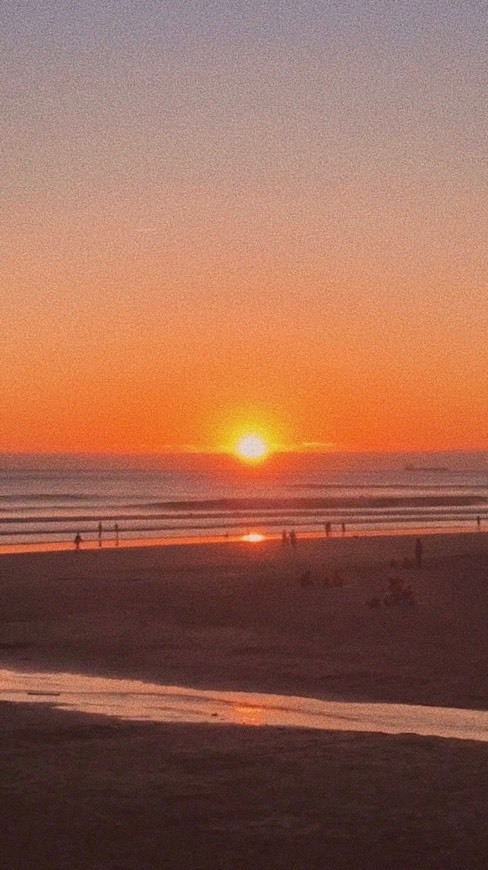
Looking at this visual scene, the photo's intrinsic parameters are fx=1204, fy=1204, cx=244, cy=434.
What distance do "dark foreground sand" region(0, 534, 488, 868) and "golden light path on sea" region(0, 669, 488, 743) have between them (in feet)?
2.14

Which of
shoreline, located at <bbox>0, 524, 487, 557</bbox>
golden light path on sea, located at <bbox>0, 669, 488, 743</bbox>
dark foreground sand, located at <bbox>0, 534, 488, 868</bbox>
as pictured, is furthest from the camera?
shoreline, located at <bbox>0, 524, 487, 557</bbox>

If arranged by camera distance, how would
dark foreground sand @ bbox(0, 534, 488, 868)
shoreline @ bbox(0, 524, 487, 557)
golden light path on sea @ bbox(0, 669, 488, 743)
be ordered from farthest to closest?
shoreline @ bbox(0, 524, 487, 557)
golden light path on sea @ bbox(0, 669, 488, 743)
dark foreground sand @ bbox(0, 534, 488, 868)

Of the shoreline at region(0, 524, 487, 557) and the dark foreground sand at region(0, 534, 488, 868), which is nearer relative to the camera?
the dark foreground sand at region(0, 534, 488, 868)

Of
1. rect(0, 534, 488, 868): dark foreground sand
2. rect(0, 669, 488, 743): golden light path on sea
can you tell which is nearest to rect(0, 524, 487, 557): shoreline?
rect(0, 534, 488, 868): dark foreground sand

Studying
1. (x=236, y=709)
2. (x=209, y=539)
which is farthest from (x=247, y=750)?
(x=209, y=539)

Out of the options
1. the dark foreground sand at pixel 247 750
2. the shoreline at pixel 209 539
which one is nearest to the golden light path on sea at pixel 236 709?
the dark foreground sand at pixel 247 750

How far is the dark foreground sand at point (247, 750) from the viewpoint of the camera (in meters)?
9.77

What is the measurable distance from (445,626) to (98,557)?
23040 mm

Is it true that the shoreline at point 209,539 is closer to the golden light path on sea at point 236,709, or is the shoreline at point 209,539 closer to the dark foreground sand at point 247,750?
the dark foreground sand at point 247,750

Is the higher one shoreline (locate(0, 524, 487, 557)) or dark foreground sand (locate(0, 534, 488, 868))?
shoreline (locate(0, 524, 487, 557))

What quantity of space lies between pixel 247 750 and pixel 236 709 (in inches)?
135

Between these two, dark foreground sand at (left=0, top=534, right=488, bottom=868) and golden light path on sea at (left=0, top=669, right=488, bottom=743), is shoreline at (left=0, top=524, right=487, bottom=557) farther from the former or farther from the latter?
golden light path on sea at (left=0, top=669, right=488, bottom=743)

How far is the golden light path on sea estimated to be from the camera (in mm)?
15391

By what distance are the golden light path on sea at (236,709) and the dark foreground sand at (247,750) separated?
65 centimetres
